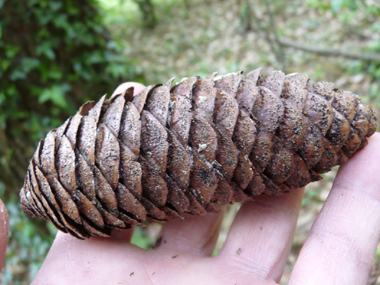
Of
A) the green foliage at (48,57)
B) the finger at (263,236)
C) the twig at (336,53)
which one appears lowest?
the finger at (263,236)

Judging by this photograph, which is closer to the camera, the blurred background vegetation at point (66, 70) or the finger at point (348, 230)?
the finger at point (348, 230)

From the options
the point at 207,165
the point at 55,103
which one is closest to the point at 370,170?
the point at 207,165

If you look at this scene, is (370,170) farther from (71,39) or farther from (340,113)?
(71,39)

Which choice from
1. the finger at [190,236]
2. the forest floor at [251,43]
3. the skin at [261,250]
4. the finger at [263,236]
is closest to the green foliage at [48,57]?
the forest floor at [251,43]

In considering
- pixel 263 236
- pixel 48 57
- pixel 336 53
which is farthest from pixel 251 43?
pixel 263 236

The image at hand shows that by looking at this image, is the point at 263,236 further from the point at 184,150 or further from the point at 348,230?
the point at 184,150

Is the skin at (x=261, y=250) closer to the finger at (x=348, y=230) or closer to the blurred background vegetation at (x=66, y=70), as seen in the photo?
the finger at (x=348, y=230)

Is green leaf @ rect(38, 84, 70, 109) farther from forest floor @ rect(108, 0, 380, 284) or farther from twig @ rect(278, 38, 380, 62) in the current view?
twig @ rect(278, 38, 380, 62)
